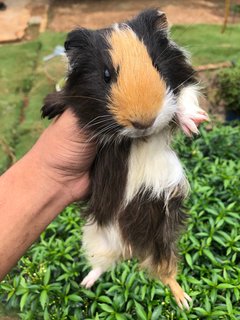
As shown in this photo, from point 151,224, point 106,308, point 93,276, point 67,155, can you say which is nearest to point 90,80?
point 67,155

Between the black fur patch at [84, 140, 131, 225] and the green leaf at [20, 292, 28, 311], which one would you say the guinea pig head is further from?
the green leaf at [20, 292, 28, 311]

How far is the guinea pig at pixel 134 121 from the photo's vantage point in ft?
4.74

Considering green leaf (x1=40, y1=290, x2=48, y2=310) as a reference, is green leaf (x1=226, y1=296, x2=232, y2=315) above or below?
above

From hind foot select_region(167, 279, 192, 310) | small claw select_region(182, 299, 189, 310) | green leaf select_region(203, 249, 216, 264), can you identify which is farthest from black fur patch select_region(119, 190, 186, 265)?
green leaf select_region(203, 249, 216, 264)

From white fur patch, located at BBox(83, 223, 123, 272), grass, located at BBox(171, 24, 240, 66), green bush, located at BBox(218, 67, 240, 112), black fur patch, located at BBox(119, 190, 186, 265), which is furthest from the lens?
grass, located at BBox(171, 24, 240, 66)

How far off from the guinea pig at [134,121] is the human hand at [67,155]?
63mm

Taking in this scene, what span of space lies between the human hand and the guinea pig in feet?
0.21

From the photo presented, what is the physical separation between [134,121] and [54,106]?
48 cm

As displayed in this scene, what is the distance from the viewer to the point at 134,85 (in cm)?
142

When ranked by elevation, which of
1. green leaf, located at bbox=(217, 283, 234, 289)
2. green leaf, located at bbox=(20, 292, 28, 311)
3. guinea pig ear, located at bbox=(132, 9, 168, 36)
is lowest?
green leaf, located at bbox=(20, 292, 28, 311)

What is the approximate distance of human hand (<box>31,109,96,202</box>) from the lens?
70.7 inches

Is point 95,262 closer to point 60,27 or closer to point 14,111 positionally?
point 14,111

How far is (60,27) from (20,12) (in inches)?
38.1

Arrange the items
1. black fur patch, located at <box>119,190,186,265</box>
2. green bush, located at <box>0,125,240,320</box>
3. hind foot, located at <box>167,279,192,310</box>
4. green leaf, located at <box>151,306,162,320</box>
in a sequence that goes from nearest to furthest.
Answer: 1. black fur patch, located at <box>119,190,186,265</box>
2. hind foot, located at <box>167,279,192,310</box>
3. green leaf, located at <box>151,306,162,320</box>
4. green bush, located at <box>0,125,240,320</box>
